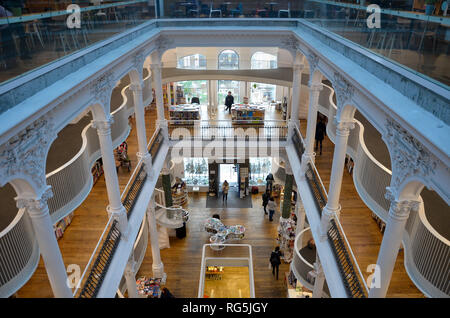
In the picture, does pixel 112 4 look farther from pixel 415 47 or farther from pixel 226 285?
pixel 226 285

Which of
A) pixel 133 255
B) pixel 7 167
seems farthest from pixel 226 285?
pixel 7 167

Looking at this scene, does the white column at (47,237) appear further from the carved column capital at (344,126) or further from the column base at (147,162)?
the column base at (147,162)

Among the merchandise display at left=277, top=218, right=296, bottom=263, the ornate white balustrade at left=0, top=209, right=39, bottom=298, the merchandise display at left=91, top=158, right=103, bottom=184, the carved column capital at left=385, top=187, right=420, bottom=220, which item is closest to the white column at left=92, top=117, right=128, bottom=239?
the ornate white balustrade at left=0, top=209, right=39, bottom=298

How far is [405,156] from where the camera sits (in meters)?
4.34

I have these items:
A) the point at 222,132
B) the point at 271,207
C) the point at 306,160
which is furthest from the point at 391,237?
the point at 271,207

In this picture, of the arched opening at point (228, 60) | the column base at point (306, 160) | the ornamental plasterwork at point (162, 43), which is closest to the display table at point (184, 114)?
the arched opening at point (228, 60)

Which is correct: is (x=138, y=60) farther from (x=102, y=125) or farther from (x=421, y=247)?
(x=421, y=247)

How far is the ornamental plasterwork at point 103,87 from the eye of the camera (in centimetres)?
633

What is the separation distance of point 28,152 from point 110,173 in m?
3.21

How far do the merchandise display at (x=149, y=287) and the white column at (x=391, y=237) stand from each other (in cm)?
794

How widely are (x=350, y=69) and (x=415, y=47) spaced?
1.64 meters

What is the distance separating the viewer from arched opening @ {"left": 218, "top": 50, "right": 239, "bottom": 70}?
19250 mm
